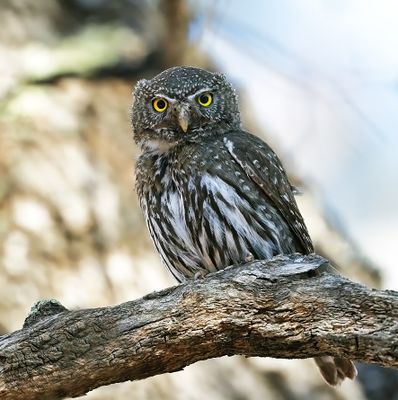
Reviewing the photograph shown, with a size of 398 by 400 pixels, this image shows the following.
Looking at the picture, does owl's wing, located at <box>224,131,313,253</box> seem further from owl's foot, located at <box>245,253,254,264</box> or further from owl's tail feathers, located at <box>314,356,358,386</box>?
owl's tail feathers, located at <box>314,356,358,386</box>

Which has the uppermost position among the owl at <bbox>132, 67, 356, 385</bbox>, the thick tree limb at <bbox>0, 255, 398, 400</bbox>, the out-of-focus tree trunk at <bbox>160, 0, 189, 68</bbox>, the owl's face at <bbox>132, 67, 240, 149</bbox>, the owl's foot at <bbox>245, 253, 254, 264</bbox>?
the out-of-focus tree trunk at <bbox>160, 0, 189, 68</bbox>

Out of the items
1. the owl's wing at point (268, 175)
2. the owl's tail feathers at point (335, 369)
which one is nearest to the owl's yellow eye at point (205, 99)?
the owl's wing at point (268, 175)

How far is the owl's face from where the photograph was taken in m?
5.75

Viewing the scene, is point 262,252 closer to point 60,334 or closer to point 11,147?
point 60,334

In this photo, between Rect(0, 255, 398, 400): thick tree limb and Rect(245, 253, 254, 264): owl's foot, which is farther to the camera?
Rect(245, 253, 254, 264): owl's foot

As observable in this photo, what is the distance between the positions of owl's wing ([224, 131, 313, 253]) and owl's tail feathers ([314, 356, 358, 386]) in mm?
776

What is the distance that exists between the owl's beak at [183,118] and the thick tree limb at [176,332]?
179 centimetres

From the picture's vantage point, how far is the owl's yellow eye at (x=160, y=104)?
590cm

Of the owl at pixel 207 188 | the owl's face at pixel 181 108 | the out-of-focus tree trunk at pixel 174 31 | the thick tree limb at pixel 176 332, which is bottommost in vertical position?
the thick tree limb at pixel 176 332

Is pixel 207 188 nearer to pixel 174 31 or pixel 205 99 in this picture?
pixel 205 99

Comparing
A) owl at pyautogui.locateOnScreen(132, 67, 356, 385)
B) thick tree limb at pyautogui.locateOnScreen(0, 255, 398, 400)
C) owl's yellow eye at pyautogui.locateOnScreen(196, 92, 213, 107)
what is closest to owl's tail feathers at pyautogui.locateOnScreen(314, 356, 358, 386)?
owl at pyautogui.locateOnScreen(132, 67, 356, 385)

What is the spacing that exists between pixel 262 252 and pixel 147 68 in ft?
17.0

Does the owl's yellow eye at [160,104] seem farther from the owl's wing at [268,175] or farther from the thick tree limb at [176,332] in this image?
the thick tree limb at [176,332]

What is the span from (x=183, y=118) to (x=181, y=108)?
147 mm
